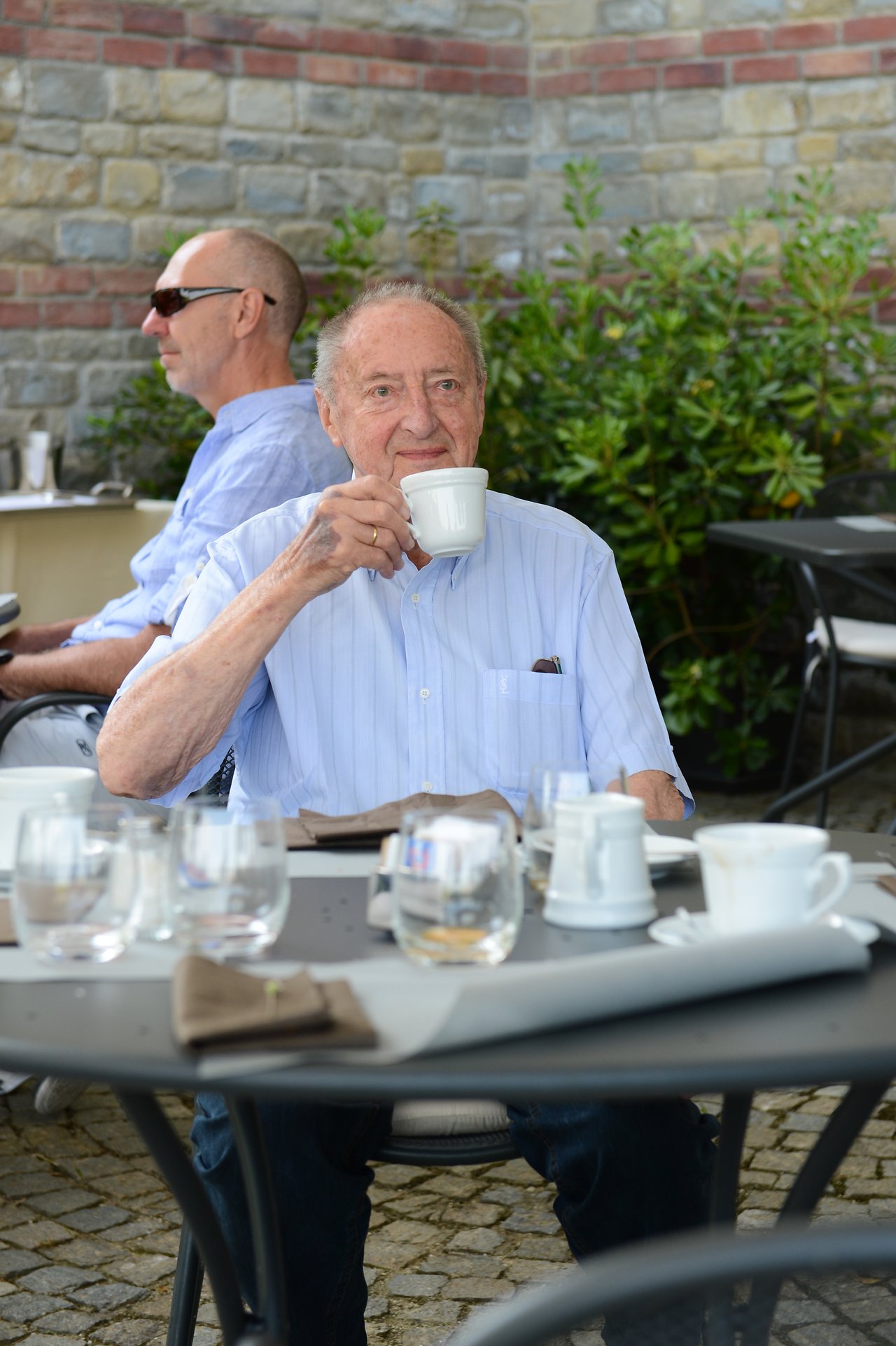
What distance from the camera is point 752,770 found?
5383mm

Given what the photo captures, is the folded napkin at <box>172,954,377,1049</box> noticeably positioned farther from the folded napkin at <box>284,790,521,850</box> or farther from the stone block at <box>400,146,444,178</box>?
the stone block at <box>400,146,444,178</box>

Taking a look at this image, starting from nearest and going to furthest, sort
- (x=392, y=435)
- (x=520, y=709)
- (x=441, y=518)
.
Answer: (x=441, y=518), (x=520, y=709), (x=392, y=435)

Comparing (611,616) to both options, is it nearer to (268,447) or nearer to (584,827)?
(584,827)

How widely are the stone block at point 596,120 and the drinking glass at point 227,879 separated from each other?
5.97 metres

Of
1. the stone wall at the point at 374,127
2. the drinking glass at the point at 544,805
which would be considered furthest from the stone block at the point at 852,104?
the drinking glass at the point at 544,805

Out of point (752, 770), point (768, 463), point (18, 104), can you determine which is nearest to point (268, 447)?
point (768, 463)

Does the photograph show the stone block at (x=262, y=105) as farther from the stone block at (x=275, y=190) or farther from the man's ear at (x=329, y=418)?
the man's ear at (x=329, y=418)

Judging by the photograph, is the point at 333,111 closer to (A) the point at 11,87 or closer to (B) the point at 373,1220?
(A) the point at 11,87

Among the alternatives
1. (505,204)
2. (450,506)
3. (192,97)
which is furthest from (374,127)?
(450,506)

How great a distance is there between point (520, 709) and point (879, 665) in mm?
2506

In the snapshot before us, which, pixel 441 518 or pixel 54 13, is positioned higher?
pixel 54 13

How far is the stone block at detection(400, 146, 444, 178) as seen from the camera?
6.77m

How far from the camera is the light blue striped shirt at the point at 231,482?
3.05 m

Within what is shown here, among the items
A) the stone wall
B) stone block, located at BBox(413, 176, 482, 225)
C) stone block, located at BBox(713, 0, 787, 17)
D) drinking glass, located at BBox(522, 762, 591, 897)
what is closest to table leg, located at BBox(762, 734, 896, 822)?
the stone wall
